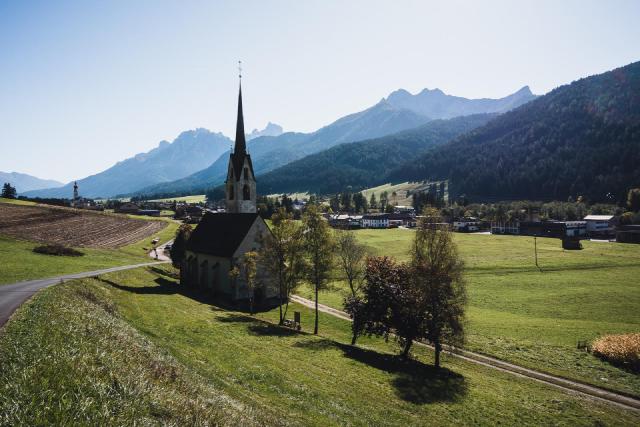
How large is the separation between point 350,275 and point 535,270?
5127cm

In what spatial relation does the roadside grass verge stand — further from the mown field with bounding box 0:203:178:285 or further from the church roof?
the church roof

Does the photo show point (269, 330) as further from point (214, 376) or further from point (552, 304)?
point (552, 304)

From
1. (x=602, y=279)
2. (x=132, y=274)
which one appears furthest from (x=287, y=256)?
(x=602, y=279)

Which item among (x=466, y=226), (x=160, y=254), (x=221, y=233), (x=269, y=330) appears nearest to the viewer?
(x=269, y=330)

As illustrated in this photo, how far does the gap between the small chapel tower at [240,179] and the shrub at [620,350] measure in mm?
49281

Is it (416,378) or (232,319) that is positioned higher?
(232,319)

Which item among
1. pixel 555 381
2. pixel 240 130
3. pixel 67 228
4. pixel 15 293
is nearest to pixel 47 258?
pixel 15 293

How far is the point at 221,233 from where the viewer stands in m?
63.0

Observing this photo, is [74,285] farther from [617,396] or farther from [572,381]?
[617,396]

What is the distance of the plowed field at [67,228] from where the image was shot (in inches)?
2749

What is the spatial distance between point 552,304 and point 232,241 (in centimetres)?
5016

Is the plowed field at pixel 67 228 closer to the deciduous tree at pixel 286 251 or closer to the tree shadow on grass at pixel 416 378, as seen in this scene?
the deciduous tree at pixel 286 251

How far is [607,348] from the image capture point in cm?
4009

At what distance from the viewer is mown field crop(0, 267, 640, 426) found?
1102 cm
